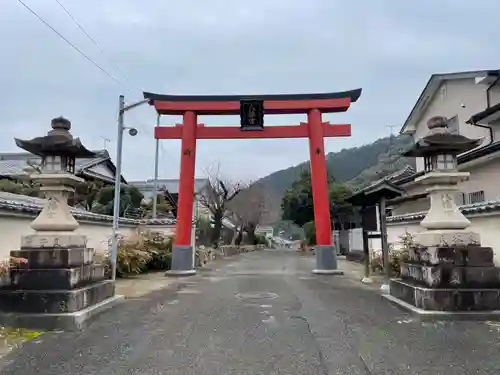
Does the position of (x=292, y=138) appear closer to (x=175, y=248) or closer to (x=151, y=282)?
(x=175, y=248)

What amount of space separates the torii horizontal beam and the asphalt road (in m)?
9.00

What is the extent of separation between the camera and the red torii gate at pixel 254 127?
51.0 feet

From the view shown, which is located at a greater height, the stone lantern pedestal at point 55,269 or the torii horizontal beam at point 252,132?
the torii horizontal beam at point 252,132

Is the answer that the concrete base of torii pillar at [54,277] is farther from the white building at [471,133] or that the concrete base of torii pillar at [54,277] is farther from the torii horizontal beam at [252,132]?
the torii horizontal beam at [252,132]

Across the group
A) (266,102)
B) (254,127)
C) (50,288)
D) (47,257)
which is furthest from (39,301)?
(266,102)

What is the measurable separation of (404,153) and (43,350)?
7.05m

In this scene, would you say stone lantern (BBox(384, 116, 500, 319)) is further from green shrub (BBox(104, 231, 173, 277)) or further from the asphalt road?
green shrub (BBox(104, 231, 173, 277))

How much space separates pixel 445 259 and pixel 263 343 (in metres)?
3.60

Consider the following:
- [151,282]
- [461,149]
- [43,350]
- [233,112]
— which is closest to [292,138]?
[233,112]

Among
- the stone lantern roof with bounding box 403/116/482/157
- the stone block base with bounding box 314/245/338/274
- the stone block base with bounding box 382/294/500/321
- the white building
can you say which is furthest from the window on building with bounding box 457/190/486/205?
the stone block base with bounding box 382/294/500/321

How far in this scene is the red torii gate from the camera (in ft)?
51.0

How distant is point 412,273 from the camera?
7.77 m

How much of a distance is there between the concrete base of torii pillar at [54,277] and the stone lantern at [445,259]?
5.56 metres

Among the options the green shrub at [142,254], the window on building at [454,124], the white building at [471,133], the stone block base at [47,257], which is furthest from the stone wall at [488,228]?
the green shrub at [142,254]
